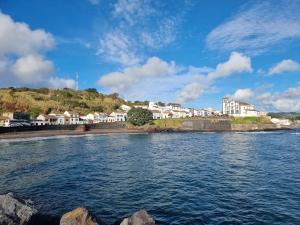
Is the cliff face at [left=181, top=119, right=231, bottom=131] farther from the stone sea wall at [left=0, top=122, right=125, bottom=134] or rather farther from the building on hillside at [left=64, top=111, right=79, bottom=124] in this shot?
the building on hillside at [left=64, top=111, right=79, bottom=124]

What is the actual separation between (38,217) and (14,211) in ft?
5.24

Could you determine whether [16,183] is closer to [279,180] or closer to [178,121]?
[279,180]

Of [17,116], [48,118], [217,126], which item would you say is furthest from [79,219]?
[217,126]

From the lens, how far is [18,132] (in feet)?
337

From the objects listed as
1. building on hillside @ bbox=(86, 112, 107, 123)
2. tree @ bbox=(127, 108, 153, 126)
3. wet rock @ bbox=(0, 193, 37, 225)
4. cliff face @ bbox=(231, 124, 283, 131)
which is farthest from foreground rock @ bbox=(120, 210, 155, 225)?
building on hillside @ bbox=(86, 112, 107, 123)

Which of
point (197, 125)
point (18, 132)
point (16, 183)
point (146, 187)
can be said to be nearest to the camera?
point (146, 187)

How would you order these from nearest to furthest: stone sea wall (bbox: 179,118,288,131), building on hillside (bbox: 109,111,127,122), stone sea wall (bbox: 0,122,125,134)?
stone sea wall (bbox: 0,122,125,134) < stone sea wall (bbox: 179,118,288,131) < building on hillside (bbox: 109,111,127,122)

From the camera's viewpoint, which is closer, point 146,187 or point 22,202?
point 22,202

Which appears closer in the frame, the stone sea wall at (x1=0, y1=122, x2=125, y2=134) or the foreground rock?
the foreground rock

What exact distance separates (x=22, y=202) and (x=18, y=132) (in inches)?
3588

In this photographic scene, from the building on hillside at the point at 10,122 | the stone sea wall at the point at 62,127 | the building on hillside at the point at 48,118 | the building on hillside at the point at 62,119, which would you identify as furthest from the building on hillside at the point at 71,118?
the stone sea wall at the point at 62,127

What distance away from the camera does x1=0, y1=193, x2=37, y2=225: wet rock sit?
57.1ft

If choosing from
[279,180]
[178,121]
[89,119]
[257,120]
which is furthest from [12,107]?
[279,180]

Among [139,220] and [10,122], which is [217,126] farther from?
[139,220]
